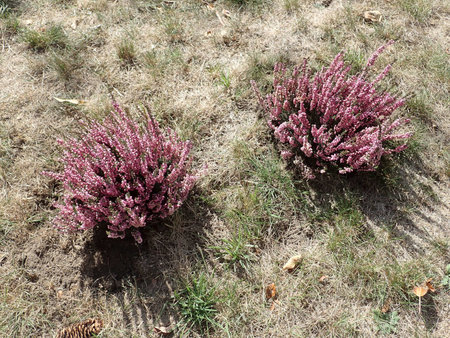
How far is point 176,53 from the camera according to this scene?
3.39 m

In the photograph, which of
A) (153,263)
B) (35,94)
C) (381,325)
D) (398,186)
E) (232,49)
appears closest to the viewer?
(381,325)

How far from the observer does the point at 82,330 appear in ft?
7.57

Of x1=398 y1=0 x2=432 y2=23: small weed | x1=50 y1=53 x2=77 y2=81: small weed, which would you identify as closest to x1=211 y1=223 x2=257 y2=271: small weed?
x1=50 y1=53 x2=77 y2=81: small weed

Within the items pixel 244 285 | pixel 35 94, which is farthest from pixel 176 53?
pixel 244 285

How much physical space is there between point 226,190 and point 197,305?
2.84 ft

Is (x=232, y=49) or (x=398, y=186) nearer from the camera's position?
(x=398, y=186)

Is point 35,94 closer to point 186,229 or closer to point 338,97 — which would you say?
point 186,229

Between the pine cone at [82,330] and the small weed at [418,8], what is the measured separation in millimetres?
3942

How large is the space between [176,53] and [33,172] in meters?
1.64

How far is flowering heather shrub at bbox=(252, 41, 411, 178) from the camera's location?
258 cm

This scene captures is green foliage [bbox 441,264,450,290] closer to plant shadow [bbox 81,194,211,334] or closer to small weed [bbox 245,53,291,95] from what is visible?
plant shadow [bbox 81,194,211,334]

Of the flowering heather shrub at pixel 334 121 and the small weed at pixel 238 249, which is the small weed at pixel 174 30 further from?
the small weed at pixel 238 249

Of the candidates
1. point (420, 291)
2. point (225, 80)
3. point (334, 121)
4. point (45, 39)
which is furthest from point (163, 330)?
point (45, 39)

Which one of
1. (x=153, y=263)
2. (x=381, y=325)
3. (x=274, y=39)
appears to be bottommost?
(x=153, y=263)
